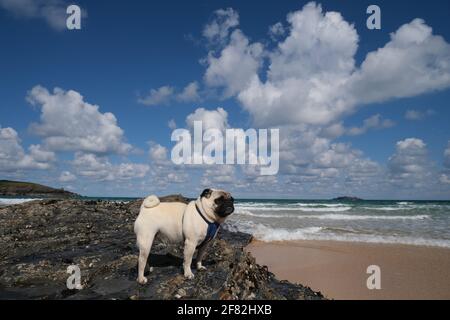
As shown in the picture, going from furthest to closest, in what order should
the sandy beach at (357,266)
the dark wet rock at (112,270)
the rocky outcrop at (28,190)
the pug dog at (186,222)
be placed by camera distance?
the rocky outcrop at (28,190)
the sandy beach at (357,266)
the pug dog at (186,222)
the dark wet rock at (112,270)

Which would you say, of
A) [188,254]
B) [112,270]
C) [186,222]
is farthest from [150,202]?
[112,270]

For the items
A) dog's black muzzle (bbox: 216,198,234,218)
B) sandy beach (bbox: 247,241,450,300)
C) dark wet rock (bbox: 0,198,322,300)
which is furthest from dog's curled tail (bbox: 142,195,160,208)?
sandy beach (bbox: 247,241,450,300)

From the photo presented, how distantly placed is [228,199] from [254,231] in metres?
14.2

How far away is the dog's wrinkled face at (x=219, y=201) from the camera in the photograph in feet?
19.2

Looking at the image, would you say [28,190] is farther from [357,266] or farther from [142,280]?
[142,280]

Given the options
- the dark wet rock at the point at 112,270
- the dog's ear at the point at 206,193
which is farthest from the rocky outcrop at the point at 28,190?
the dog's ear at the point at 206,193

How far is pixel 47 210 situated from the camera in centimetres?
1449

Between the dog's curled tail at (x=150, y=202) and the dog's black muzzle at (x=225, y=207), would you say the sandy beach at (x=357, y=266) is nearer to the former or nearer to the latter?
the dog's black muzzle at (x=225, y=207)

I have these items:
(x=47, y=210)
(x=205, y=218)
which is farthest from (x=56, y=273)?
(x=47, y=210)

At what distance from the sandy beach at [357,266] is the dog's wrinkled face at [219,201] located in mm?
4473

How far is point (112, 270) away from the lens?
21.5ft

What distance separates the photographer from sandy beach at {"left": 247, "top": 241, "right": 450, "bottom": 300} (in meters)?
8.81
